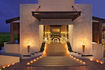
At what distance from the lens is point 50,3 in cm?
1198

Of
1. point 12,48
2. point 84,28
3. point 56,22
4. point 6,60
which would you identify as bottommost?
point 6,60

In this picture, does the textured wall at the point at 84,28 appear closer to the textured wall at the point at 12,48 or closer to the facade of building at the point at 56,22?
the facade of building at the point at 56,22

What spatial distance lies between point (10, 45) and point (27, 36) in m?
2.80

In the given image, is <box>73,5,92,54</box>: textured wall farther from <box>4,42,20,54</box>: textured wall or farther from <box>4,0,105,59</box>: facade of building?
<box>4,42,20,54</box>: textured wall

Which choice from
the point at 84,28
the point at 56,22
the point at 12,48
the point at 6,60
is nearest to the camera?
the point at 6,60

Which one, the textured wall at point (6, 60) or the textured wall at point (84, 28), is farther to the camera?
the textured wall at point (84, 28)

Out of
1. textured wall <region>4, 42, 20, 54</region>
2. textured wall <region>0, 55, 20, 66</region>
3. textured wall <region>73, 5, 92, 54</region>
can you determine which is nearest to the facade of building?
textured wall <region>73, 5, 92, 54</region>

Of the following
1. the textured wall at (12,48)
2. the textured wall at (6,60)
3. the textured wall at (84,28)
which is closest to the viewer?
the textured wall at (6,60)

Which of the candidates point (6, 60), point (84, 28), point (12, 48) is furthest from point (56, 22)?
point (6, 60)

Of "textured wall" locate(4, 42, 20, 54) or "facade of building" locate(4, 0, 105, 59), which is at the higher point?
"facade of building" locate(4, 0, 105, 59)

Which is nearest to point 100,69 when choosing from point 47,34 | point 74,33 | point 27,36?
point 74,33

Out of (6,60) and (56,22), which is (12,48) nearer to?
(6,60)

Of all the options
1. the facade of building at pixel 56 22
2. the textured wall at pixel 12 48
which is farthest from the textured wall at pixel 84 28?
the textured wall at pixel 12 48

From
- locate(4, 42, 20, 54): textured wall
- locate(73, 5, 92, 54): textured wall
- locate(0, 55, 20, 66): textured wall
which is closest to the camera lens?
locate(0, 55, 20, 66): textured wall
